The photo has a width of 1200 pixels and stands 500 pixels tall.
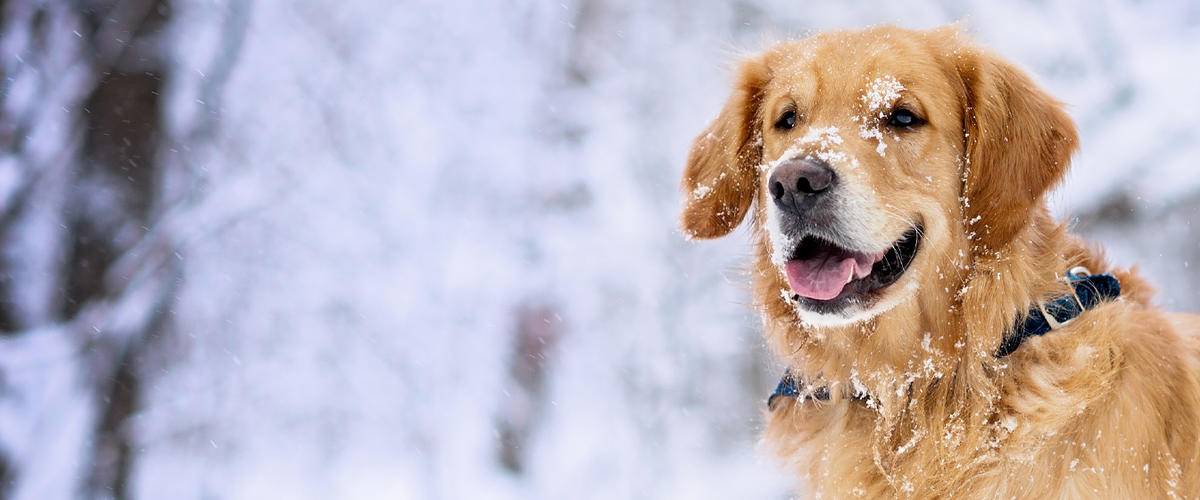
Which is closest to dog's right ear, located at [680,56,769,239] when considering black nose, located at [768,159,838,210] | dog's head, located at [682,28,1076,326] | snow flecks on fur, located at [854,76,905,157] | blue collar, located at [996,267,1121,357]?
dog's head, located at [682,28,1076,326]

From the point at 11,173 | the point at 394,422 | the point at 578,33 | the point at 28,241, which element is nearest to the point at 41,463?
the point at 28,241

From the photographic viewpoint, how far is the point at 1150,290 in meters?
2.67

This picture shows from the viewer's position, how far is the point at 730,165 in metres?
3.10

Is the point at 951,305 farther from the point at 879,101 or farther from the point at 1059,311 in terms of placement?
the point at 879,101

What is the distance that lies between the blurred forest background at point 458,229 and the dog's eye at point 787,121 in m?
2.87

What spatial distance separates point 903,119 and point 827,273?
53cm

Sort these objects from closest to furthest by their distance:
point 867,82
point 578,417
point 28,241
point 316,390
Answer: point 867,82, point 28,241, point 316,390, point 578,417

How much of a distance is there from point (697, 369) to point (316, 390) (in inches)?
119

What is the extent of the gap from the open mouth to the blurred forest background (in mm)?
3208

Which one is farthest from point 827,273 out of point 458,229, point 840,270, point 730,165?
point 458,229

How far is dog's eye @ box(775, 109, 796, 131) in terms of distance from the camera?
2.82 meters

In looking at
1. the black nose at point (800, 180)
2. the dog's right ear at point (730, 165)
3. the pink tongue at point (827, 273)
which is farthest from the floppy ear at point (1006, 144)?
the dog's right ear at point (730, 165)

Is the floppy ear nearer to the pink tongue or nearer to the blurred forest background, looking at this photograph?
the pink tongue

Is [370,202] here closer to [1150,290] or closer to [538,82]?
[538,82]
